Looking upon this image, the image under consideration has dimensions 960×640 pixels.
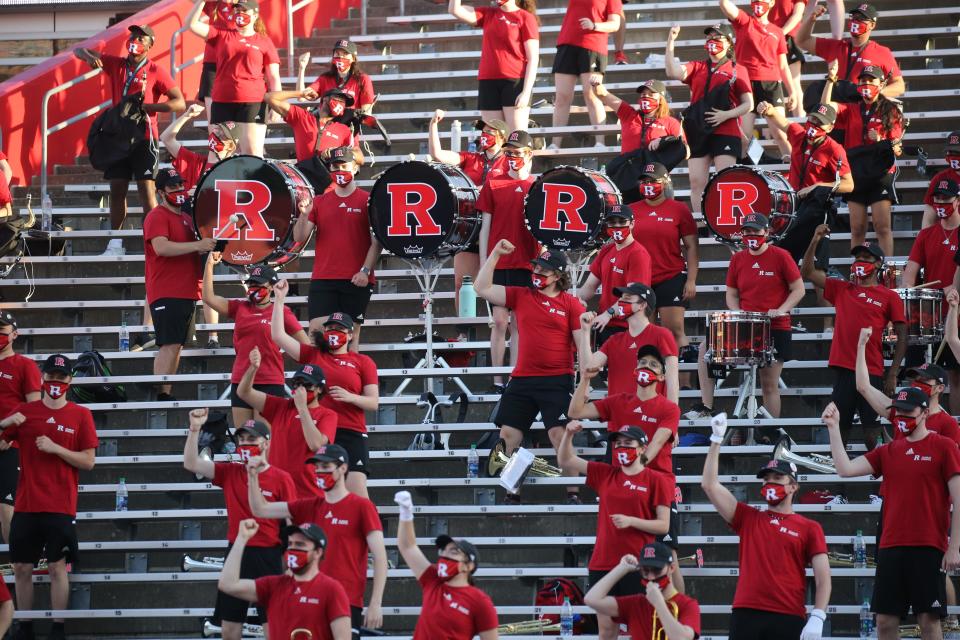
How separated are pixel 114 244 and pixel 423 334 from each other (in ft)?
10.9

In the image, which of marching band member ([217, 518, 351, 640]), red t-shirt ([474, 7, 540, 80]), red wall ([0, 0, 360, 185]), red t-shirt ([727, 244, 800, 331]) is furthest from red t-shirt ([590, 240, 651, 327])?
red wall ([0, 0, 360, 185])

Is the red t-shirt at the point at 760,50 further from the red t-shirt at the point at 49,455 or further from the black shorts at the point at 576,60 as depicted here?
the red t-shirt at the point at 49,455

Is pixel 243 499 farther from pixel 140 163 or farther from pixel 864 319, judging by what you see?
pixel 140 163

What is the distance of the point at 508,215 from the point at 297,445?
9.52 feet

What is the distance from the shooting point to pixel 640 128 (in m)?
15.3

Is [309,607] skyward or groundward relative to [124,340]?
groundward

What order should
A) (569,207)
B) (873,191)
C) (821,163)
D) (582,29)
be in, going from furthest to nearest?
(582,29), (873,191), (821,163), (569,207)

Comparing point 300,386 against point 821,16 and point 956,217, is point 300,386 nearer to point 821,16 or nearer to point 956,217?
point 956,217

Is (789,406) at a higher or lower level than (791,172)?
lower

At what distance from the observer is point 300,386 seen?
11969 mm

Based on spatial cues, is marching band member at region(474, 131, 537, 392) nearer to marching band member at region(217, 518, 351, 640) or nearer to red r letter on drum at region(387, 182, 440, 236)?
red r letter on drum at region(387, 182, 440, 236)

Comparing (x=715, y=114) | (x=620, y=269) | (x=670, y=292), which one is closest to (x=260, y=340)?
(x=620, y=269)

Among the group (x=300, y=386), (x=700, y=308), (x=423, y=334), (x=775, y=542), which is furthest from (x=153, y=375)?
(x=775, y=542)

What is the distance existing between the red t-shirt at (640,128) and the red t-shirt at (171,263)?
3.60m
